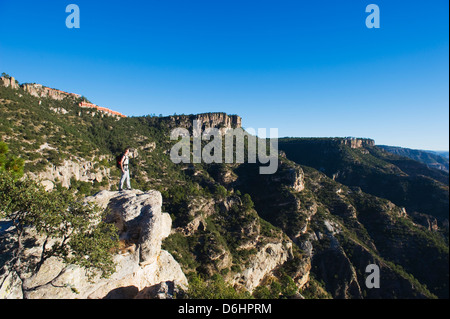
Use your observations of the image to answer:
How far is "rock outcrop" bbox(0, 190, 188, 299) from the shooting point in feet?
33.4

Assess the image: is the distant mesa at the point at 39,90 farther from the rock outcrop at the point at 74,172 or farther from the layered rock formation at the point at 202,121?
the rock outcrop at the point at 74,172

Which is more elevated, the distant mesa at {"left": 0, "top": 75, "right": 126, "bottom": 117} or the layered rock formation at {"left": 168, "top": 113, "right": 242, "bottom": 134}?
the distant mesa at {"left": 0, "top": 75, "right": 126, "bottom": 117}

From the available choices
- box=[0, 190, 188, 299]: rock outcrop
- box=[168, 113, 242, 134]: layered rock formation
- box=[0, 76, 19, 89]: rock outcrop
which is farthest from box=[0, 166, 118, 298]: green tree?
box=[168, 113, 242, 134]: layered rock formation

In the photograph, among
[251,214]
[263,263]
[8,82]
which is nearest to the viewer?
[263,263]

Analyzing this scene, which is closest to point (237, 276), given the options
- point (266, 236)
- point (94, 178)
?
point (266, 236)

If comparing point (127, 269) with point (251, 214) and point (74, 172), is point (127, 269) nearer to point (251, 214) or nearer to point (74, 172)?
point (251, 214)

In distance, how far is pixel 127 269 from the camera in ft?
42.0

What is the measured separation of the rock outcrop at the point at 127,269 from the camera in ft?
33.4

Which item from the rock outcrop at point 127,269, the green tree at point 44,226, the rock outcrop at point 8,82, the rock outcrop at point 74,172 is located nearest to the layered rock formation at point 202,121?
the rock outcrop at point 8,82

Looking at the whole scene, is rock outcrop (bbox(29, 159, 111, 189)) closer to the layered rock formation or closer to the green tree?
the green tree

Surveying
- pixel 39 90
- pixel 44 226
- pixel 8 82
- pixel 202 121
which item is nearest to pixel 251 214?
pixel 44 226
